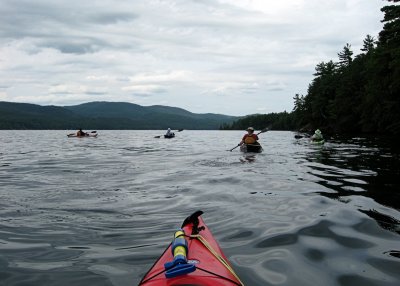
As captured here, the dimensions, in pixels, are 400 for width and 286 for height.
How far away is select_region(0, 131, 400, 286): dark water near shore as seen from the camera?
5.31 m

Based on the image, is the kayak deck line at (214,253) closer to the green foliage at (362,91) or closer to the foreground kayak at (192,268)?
the foreground kayak at (192,268)

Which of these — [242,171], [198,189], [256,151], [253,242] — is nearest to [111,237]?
[253,242]

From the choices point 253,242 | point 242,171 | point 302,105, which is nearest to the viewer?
point 253,242

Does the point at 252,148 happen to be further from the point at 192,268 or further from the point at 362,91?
the point at 362,91

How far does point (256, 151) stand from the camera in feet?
79.5

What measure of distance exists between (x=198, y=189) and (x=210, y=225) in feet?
13.8

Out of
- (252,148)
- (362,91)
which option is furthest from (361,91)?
(252,148)

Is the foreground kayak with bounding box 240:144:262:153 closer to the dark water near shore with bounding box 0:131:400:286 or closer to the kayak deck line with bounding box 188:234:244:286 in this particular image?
the dark water near shore with bounding box 0:131:400:286

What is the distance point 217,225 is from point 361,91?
66.8 metres

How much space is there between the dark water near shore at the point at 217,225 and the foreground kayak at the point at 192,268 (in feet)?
3.07

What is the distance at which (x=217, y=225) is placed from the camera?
7645 mm

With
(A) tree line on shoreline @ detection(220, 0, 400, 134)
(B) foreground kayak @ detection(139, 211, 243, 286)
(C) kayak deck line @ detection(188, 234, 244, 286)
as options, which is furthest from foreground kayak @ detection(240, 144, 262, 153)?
(B) foreground kayak @ detection(139, 211, 243, 286)

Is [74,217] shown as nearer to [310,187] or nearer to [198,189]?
[198,189]

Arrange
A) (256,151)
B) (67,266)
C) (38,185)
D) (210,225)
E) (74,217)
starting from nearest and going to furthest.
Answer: (67,266) < (210,225) < (74,217) < (38,185) < (256,151)
